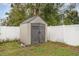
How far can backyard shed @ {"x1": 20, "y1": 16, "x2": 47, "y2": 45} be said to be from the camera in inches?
113

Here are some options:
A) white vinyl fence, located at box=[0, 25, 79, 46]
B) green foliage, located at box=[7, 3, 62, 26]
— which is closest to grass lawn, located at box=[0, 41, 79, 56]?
white vinyl fence, located at box=[0, 25, 79, 46]

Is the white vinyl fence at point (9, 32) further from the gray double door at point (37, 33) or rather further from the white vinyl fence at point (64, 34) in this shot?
the white vinyl fence at point (64, 34)

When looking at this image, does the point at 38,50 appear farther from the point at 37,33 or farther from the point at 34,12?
the point at 34,12

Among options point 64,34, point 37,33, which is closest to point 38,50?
point 37,33

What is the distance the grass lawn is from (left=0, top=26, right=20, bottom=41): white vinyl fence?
0.05m

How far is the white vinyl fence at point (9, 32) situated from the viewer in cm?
287

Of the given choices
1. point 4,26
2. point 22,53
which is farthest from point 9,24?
point 22,53

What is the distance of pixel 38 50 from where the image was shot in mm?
Answer: 2875

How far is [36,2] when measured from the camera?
287cm

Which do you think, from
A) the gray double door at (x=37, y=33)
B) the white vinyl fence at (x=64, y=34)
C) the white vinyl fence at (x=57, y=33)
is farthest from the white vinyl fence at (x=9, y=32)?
the white vinyl fence at (x=64, y=34)

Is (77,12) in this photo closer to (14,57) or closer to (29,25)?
(29,25)

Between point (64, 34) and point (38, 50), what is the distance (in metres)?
0.26

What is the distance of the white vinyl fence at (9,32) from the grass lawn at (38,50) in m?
0.05

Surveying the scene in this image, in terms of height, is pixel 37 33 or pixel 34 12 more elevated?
pixel 34 12
